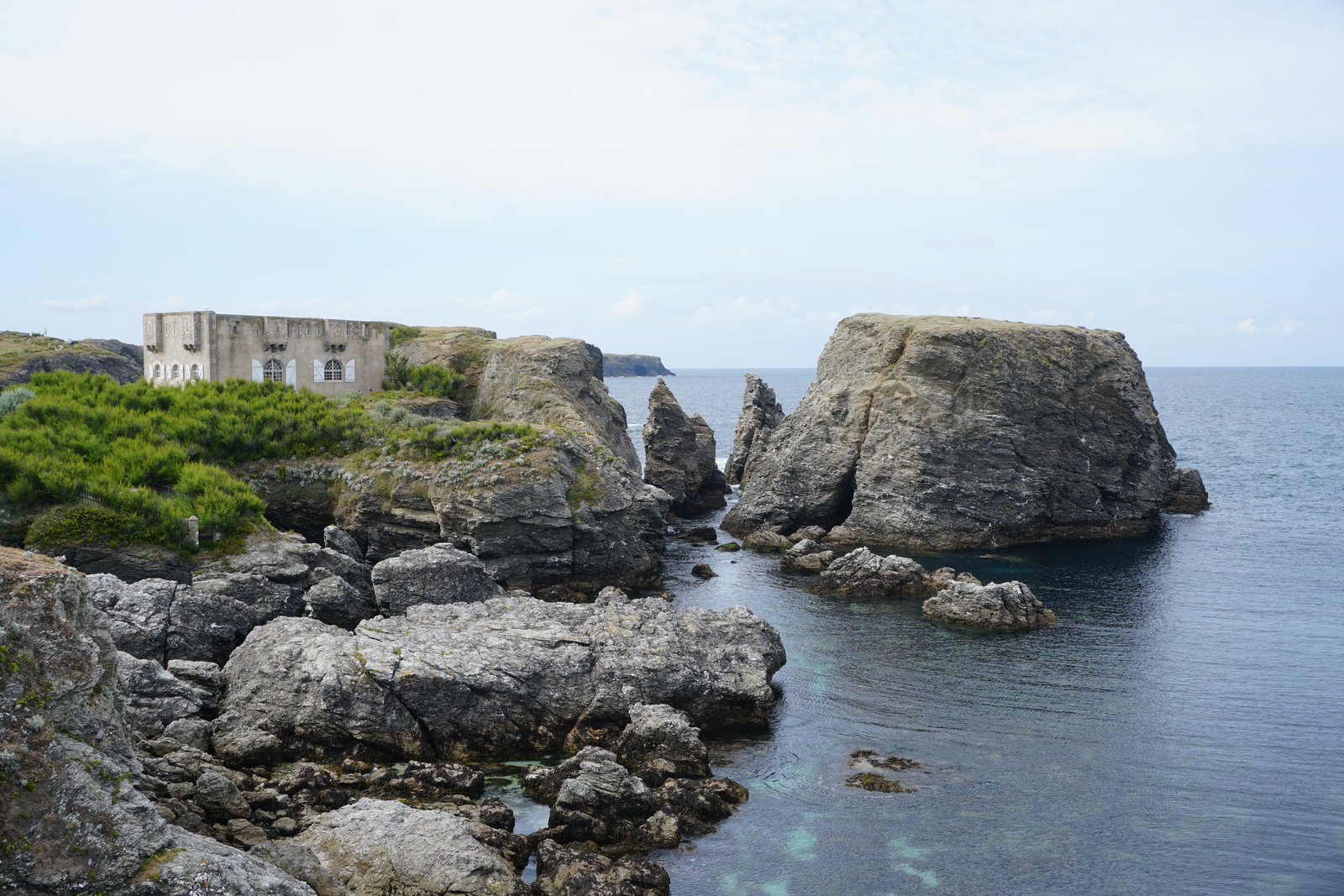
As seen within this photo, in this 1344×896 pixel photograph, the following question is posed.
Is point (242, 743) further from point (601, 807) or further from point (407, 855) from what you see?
point (601, 807)

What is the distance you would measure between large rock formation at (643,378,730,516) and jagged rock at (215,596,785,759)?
146ft

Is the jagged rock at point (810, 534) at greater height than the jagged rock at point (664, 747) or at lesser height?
greater

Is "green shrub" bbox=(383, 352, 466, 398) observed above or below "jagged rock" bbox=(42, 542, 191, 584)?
above

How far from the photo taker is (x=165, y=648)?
30.2m

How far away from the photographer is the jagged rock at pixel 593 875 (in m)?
20.0

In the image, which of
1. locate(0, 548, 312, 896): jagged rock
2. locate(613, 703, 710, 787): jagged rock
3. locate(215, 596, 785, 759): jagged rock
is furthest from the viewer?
locate(215, 596, 785, 759): jagged rock

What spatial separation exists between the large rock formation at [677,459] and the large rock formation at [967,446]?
8528mm

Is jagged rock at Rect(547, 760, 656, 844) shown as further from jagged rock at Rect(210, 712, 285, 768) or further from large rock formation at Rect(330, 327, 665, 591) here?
large rock formation at Rect(330, 327, 665, 591)

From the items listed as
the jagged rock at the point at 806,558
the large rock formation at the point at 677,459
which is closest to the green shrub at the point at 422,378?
the large rock formation at the point at 677,459

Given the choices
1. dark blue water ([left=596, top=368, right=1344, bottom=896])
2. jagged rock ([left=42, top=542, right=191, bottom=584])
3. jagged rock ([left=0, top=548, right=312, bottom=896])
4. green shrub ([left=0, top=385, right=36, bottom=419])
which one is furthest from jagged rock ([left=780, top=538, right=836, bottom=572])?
jagged rock ([left=0, top=548, right=312, bottom=896])

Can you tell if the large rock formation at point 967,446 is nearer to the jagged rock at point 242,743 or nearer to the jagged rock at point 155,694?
the jagged rock at point 242,743

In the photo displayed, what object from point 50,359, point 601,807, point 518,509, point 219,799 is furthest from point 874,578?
point 50,359

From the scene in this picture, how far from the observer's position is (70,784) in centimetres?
1474

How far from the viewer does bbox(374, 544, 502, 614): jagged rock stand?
36.7 m
